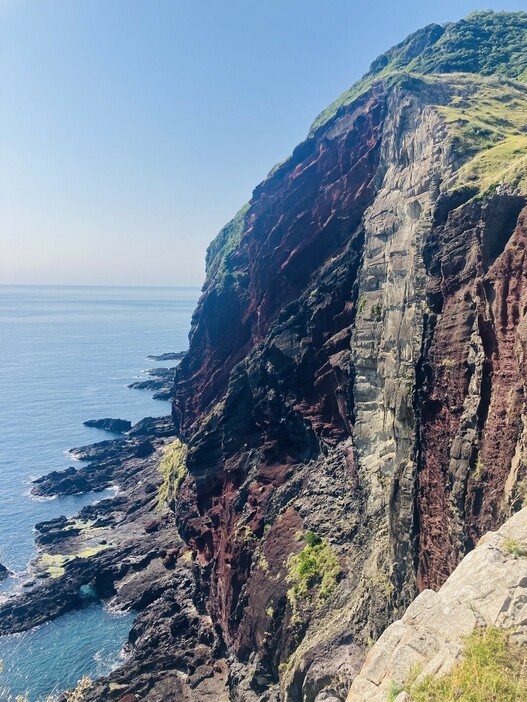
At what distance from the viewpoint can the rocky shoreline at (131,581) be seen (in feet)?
134

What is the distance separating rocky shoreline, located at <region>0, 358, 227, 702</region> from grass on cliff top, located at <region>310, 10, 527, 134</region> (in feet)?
195

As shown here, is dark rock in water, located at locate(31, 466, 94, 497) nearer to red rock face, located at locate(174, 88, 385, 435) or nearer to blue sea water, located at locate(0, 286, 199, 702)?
blue sea water, located at locate(0, 286, 199, 702)

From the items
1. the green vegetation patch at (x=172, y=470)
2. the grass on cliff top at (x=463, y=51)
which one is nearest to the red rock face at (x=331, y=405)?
the green vegetation patch at (x=172, y=470)

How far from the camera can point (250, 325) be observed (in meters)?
69.1

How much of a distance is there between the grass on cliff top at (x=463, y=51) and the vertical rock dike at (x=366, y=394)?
1849 centimetres

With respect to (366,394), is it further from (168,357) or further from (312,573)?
(168,357)

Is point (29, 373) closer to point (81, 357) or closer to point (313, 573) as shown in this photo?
point (81, 357)

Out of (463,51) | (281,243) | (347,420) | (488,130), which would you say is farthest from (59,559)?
(463,51)

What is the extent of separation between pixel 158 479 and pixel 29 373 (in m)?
93.7

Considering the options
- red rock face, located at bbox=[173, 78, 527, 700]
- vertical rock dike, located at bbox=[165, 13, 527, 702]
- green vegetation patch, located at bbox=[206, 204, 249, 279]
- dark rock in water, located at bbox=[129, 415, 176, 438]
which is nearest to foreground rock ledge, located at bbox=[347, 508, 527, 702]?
vertical rock dike, located at bbox=[165, 13, 527, 702]

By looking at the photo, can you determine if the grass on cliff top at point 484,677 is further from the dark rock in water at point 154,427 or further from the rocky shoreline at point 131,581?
the dark rock in water at point 154,427

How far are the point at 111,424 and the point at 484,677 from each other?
106688 mm

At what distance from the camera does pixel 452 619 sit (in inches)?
480

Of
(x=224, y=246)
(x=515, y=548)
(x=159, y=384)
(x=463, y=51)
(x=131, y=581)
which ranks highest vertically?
(x=463, y=51)
